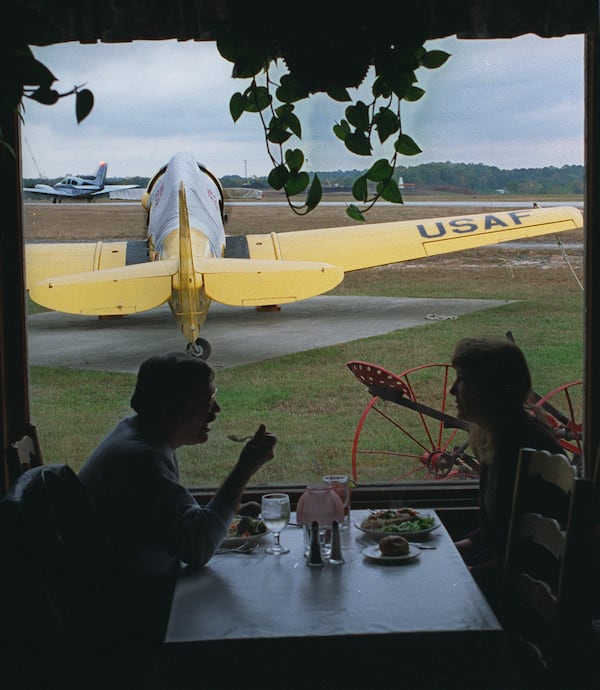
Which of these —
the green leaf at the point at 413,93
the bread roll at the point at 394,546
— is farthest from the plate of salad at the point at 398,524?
the green leaf at the point at 413,93

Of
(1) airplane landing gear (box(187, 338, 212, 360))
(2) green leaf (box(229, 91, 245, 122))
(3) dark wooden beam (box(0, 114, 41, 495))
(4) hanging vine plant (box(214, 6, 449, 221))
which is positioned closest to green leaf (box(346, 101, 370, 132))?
(4) hanging vine plant (box(214, 6, 449, 221))

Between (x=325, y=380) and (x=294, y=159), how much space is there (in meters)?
5.61

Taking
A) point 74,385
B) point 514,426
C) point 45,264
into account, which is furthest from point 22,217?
point 45,264

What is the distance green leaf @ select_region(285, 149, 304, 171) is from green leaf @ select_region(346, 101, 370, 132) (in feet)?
0.41

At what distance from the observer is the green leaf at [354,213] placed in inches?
63.1

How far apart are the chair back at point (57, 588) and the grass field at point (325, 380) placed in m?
1.15

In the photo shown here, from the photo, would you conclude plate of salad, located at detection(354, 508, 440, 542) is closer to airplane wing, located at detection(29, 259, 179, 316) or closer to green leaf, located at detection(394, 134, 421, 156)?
green leaf, located at detection(394, 134, 421, 156)

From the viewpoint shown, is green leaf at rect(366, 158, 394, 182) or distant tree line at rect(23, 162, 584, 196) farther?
distant tree line at rect(23, 162, 584, 196)

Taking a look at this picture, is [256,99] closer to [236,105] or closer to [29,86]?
[236,105]

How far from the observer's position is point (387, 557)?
1.74m

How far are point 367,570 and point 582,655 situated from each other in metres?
0.42

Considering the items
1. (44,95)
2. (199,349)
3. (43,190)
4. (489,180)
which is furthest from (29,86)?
(199,349)

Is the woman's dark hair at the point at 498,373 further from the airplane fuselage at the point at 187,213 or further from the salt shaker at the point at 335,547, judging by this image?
the airplane fuselage at the point at 187,213

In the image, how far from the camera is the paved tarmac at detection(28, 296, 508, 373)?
8031 millimetres
